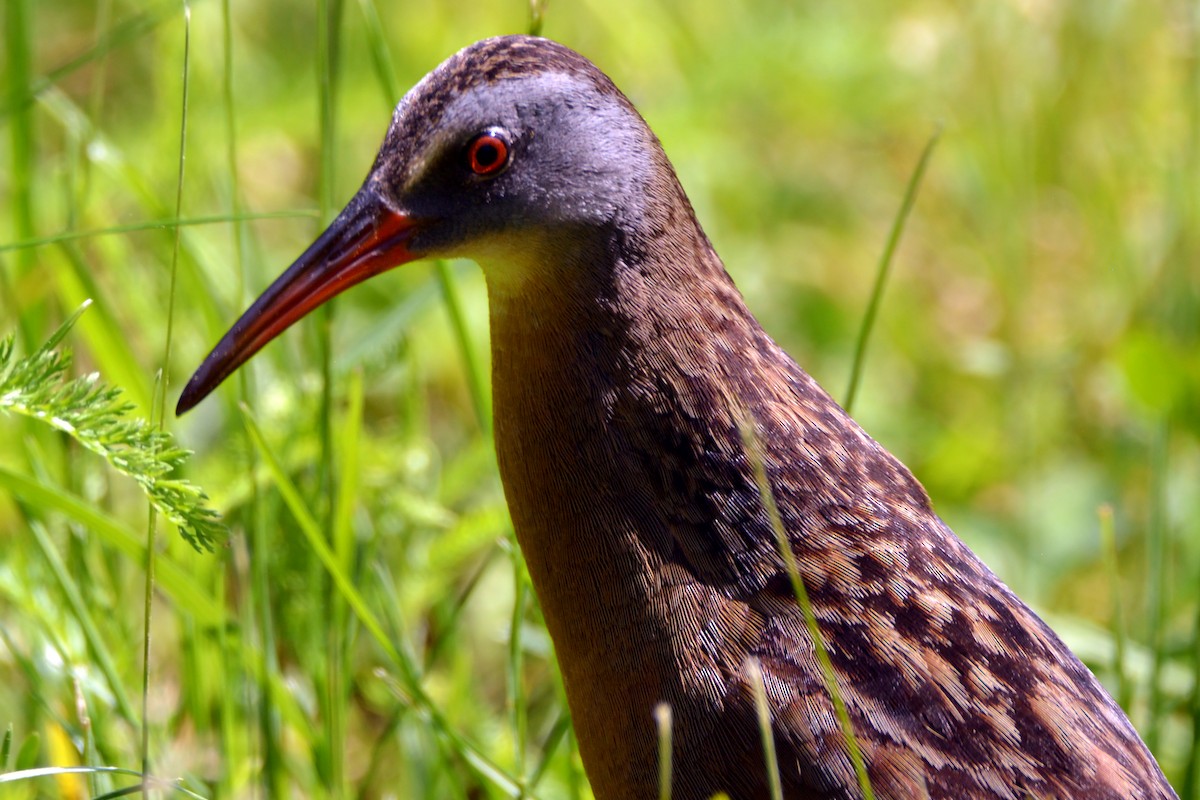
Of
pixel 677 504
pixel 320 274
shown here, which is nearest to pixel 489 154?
pixel 320 274

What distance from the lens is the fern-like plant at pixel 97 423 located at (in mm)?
1705

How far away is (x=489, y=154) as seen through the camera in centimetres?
196

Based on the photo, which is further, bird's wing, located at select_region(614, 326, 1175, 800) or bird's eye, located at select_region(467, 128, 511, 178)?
bird's eye, located at select_region(467, 128, 511, 178)

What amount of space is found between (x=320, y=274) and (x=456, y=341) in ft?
4.83

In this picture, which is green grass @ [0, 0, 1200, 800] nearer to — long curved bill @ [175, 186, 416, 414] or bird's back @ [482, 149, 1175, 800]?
long curved bill @ [175, 186, 416, 414]

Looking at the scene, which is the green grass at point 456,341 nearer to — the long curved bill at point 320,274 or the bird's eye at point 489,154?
the long curved bill at point 320,274

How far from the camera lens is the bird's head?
1.94 meters

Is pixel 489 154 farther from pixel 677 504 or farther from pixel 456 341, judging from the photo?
pixel 456 341

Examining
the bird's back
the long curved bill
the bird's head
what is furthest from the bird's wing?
the long curved bill

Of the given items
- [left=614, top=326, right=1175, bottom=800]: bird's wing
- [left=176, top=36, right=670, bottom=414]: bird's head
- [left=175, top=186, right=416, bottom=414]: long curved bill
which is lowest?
[left=614, top=326, right=1175, bottom=800]: bird's wing

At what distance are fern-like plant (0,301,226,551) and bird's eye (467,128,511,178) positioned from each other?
0.53m

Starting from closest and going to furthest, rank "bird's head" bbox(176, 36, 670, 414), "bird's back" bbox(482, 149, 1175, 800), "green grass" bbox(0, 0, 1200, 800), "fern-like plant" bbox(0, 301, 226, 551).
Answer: "fern-like plant" bbox(0, 301, 226, 551)
"bird's back" bbox(482, 149, 1175, 800)
"bird's head" bbox(176, 36, 670, 414)
"green grass" bbox(0, 0, 1200, 800)

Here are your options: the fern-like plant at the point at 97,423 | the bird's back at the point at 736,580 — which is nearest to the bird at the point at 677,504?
the bird's back at the point at 736,580

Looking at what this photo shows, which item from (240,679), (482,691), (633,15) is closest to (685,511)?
(240,679)
